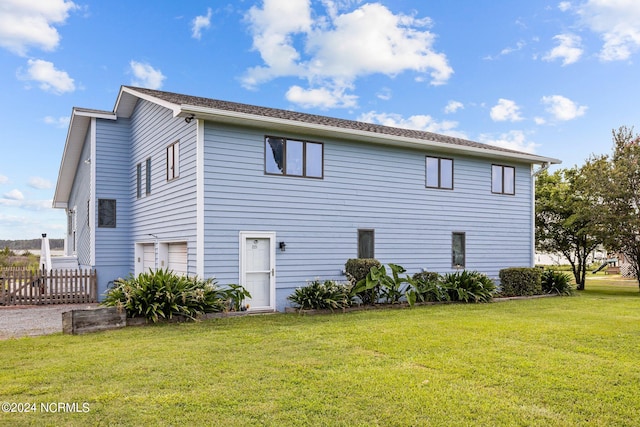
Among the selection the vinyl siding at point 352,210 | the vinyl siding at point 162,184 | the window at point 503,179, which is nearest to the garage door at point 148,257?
the vinyl siding at point 162,184

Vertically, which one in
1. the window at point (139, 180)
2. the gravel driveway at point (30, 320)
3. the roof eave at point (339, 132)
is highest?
the roof eave at point (339, 132)

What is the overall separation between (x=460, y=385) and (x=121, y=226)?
12.9 meters

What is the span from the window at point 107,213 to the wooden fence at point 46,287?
1.58m

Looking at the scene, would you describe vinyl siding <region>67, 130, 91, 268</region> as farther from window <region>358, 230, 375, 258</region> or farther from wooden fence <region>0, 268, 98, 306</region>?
window <region>358, 230, 375, 258</region>

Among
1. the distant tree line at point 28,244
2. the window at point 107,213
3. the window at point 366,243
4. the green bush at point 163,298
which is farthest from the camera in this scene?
the distant tree line at point 28,244

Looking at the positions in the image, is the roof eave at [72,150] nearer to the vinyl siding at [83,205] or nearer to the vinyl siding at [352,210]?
the vinyl siding at [83,205]

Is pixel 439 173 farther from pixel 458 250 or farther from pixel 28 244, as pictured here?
pixel 28 244

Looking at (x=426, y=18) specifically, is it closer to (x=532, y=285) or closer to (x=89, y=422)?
(x=532, y=285)

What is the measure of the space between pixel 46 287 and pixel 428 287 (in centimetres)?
1101

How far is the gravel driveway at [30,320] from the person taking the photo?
8491 mm

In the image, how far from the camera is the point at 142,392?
4613 mm

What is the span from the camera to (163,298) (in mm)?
9008

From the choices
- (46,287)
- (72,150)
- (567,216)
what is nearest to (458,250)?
(567,216)

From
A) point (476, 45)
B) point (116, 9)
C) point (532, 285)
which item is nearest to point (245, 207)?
point (116, 9)
